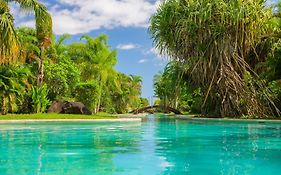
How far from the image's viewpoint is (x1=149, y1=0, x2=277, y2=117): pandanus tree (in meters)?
21.5

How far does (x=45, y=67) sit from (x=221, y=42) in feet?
44.7

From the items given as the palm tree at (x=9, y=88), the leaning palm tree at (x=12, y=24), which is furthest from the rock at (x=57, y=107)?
the leaning palm tree at (x=12, y=24)

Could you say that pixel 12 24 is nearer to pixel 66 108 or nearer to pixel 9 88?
pixel 9 88

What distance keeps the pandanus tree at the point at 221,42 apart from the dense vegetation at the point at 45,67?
308 inches

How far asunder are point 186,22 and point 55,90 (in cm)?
1304

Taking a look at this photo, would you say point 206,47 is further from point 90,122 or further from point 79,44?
point 79,44

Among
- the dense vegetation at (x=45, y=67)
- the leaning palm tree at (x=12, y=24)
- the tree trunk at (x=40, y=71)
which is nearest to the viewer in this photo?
the leaning palm tree at (x=12, y=24)

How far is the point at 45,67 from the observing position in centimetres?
2805

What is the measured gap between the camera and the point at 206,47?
22.2m

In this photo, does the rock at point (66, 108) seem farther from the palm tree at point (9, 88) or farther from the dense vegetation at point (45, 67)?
the palm tree at point (9, 88)

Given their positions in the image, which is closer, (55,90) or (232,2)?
(232,2)

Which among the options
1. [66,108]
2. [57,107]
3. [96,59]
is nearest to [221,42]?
[66,108]

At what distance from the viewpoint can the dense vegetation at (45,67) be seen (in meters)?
15.2

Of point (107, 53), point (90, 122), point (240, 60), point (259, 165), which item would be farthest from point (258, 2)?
point (259, 165)
